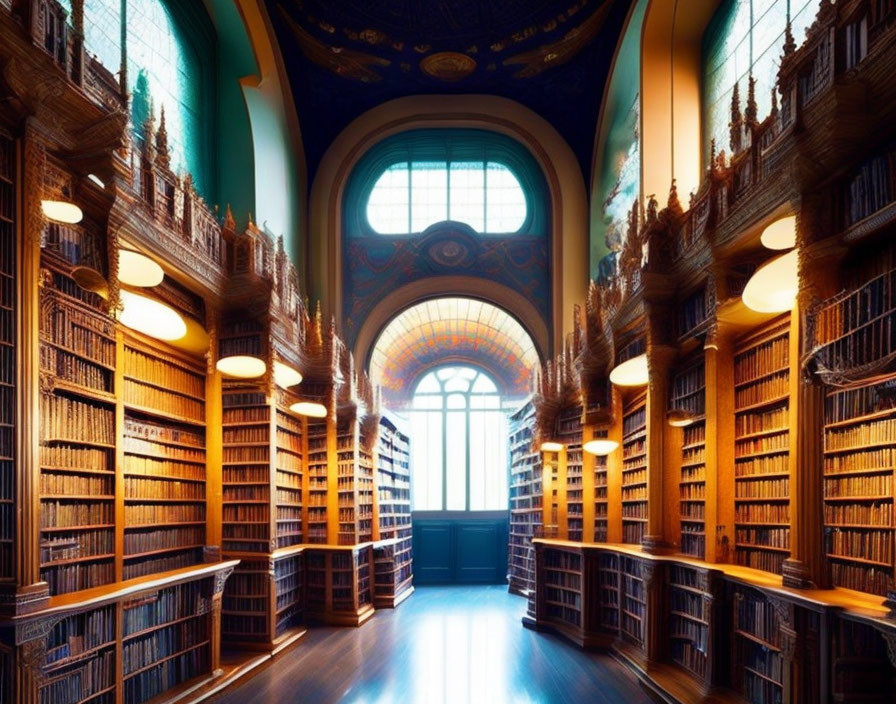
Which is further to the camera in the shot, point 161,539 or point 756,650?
point 161,539

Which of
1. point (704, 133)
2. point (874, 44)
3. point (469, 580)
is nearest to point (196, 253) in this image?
point (874, 44)

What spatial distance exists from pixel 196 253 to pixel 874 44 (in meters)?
5.62

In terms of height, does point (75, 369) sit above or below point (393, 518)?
above

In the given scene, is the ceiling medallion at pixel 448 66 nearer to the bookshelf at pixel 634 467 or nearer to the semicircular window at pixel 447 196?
the semicircular window at pixel 447 196

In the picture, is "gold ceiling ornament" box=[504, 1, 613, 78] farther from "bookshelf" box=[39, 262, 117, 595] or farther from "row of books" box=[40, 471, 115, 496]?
"row of books" box=[40, 471, 115, 496]

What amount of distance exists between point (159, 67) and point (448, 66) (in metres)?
6.29

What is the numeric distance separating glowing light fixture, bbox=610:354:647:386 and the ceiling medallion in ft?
27.4

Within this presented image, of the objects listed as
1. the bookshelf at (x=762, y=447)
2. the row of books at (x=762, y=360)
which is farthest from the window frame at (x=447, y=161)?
the bookshelf at (x=762, y=447)

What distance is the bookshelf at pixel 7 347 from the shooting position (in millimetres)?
4332

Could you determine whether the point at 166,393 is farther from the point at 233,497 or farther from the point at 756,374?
the point at 756,374

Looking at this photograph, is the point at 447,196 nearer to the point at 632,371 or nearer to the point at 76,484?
the point at 632,371

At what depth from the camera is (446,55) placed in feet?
45.8

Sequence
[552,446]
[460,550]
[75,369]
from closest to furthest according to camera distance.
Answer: [75,369] < [552,446] < [460,550]

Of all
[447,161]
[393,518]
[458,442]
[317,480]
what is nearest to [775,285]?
[317,480]
